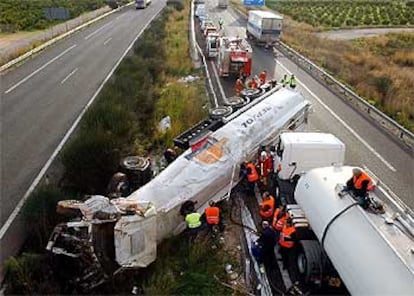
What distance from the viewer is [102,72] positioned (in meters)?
26.9

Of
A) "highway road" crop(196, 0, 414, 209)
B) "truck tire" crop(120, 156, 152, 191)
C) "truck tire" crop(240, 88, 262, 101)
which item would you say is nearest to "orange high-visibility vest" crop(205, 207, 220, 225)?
"truck tire" crop(120, 156, 152, 191)

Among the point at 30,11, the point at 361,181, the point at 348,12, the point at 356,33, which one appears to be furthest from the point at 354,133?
the point at 30,11

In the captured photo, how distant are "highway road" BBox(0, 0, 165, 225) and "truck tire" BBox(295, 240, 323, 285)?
278 inches

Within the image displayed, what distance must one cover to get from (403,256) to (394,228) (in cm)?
75

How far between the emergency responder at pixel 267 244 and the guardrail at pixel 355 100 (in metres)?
8.56

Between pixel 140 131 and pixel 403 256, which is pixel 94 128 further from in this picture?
pixel 403 256

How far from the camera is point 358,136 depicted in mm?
17094

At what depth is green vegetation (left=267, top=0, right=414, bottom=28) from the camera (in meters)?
56.6

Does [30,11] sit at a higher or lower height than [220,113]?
lower

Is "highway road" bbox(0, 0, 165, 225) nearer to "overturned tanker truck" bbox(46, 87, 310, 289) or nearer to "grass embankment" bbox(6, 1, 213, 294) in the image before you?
"grass embankment" bbox(6, 1, 213, 294)

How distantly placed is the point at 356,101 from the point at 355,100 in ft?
0.24

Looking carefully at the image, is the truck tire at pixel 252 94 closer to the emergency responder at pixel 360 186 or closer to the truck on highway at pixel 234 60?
the emergency responder at pixel 360 186

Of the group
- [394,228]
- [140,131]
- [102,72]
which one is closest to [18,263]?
[394,228]

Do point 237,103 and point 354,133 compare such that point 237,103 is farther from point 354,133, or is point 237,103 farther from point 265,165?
point 354,133
